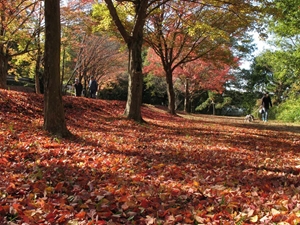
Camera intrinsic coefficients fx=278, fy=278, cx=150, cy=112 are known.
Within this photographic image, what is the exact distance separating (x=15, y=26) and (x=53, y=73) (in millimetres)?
9027

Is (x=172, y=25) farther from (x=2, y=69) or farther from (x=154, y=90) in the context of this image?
(x=154, y=90)

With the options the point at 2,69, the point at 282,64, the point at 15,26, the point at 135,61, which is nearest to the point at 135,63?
the point at 135,61

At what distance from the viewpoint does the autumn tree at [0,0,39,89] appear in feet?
39.1

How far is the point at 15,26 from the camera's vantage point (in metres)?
13.1

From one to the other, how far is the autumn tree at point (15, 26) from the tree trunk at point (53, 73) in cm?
709

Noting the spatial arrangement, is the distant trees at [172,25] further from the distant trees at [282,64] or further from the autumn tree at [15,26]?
the autumn tree at [15,26]

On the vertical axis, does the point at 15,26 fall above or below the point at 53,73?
above

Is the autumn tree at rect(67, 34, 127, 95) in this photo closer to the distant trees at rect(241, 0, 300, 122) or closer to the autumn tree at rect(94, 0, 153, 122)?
the autumn tree at rect(94, 0, 153, 122)

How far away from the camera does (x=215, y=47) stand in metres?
16.1

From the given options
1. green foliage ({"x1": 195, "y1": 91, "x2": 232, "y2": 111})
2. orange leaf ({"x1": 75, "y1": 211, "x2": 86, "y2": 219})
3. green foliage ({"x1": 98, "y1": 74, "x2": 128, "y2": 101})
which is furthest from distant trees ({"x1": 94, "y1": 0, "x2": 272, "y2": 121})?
green foliage ({"x1": 195, "y1": 91, "x2": 232, "y2": 111})

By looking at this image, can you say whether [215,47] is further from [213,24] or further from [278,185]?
[278,185]

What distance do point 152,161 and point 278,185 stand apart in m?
2.10

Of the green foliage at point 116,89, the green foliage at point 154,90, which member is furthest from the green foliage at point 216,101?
the green foliage at point 116,89

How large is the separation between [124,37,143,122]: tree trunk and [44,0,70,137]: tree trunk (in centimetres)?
377
